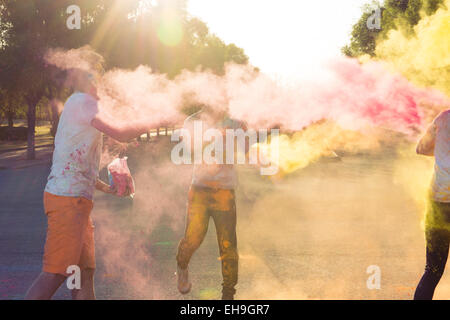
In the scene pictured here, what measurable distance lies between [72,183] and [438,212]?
8.86 ft

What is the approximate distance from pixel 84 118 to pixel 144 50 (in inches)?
999

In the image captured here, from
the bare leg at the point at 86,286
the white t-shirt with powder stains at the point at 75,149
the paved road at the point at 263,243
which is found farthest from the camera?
the paved road at the point at 263,243

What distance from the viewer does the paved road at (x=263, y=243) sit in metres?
4.81

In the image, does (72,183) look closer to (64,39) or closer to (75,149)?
(75,149)

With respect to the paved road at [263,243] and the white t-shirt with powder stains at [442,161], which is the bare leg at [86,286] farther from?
the white t-shirt with powder stains at [442,161]

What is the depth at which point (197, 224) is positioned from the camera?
420cm

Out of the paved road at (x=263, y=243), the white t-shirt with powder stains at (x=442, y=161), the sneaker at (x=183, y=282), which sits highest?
the white t-shirt with powder stains at (x=442, y=161)

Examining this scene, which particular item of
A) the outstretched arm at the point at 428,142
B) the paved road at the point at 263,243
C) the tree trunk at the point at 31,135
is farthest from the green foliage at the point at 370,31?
the outstretched arm at the point at 428,142

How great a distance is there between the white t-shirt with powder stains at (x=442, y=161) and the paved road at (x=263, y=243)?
1328mm

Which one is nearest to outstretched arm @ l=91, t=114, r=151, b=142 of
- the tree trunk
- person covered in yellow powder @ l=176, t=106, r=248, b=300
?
person covered in yellow powder @ l=176, t=106, r=248, b=300

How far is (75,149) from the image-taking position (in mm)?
3359

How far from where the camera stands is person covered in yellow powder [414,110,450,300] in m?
3.70

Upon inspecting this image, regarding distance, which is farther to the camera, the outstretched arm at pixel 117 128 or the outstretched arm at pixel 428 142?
the outstretched arm at pixel 428 142

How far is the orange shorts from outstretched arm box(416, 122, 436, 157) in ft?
8.70
